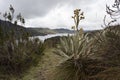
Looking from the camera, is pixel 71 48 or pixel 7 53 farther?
pixel 7 53

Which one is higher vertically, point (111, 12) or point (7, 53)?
point (111, 12)

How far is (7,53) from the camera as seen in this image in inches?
405

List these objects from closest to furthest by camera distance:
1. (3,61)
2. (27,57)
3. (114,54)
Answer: (114,54)
(3,61)
(27,57)

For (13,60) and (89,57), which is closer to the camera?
(89,57)

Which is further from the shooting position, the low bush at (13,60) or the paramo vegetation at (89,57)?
the low bush at (13,60)

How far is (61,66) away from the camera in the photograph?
24.7ft

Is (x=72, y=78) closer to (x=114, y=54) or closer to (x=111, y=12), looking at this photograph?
(x=114, y=54)

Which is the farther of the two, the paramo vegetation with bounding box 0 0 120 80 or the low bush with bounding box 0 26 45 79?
the low bush with bounding box 0 26 45 79

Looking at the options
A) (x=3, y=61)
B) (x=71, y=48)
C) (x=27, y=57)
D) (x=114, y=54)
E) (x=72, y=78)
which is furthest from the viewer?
(x=27, y=57)

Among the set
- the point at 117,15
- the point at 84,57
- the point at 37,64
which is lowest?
the point at 37,64

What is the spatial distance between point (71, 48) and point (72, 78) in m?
1.07

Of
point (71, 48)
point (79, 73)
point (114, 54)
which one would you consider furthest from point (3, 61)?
point (114, 54)

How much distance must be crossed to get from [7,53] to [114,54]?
16.5ft

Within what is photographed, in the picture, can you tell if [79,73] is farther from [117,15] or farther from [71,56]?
[117,15]
